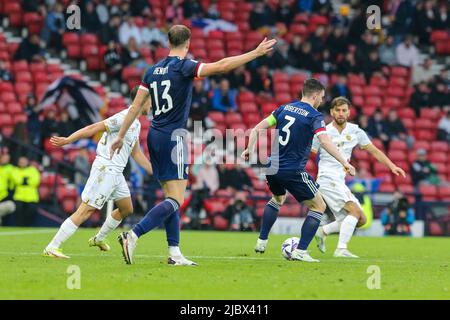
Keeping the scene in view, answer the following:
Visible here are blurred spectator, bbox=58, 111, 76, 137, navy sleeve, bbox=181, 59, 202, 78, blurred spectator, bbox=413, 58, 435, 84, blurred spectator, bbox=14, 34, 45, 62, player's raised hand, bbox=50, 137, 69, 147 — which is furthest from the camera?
blurred spectator, bbox=413, 58, 435, 84

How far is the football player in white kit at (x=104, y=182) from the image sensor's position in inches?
473

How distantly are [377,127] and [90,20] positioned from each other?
27.5ft

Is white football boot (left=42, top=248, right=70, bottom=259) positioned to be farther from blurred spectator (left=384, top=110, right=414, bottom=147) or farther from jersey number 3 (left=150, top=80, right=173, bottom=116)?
blurred spectator (left=384, top=110, right=414, bottom=147)

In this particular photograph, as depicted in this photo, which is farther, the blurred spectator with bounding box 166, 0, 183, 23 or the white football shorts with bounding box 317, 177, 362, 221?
the blurred spectator with bounding box 166, 0, 183, 23

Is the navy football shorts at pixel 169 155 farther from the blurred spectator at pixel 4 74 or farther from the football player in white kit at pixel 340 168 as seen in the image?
the blurred spectator at pixel 4 74

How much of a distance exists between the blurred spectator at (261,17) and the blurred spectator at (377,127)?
15.1ft

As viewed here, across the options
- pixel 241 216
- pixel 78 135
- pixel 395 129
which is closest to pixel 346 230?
pixel 78 135

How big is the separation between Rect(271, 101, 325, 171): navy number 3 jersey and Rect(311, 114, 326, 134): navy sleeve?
0.01 metres

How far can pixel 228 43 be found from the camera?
92.9 feet

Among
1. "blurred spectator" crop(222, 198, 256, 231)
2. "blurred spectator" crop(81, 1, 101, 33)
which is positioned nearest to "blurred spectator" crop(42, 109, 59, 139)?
"blurred spectator" crop(81, 1, 101, 33)

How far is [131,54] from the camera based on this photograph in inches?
1038

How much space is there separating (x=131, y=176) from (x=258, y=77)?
5433mm

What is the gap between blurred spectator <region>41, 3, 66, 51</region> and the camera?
2661 centimetres

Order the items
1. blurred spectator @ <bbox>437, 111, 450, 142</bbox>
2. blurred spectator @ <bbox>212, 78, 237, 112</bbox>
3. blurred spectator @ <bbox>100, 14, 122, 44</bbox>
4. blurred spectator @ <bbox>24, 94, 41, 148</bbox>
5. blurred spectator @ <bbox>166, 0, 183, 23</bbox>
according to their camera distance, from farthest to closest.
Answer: blurred spectator @ <bbox>166, 0, 183, 23</bbox>, blurred spectator @ <bbox>437, 111, 450, 142</bbox>, blurred spectator @ <bbox>100, 14, 122, 44</bbox>, blurred spectator @ <bbox>212, 78, 237, 112</bbox>, blurred spectator @ <bbox>24, 94, 41, 148</bbox>
